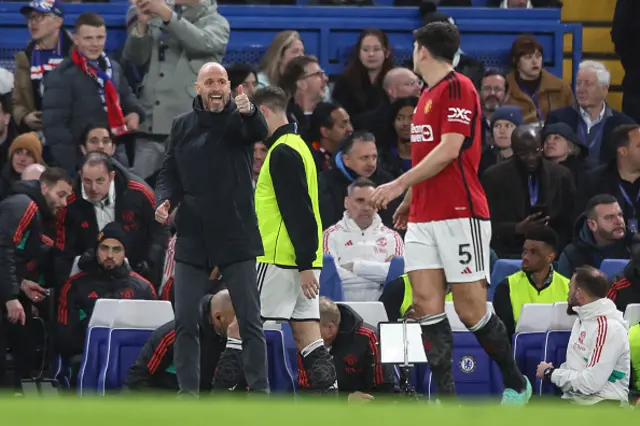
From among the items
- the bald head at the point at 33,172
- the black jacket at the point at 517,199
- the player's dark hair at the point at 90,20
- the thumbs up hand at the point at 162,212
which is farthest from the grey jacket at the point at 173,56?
the thumbs up hand at the point at 162,212

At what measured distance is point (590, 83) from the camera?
13.2m

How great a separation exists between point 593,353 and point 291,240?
2257 mm

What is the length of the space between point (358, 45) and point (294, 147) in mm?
4545

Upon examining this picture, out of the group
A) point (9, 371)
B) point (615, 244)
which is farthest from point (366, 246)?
point (9, 371)

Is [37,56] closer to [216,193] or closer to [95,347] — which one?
[95,347]

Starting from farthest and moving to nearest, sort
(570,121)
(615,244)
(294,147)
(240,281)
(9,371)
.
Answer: (570,121)
(615,244)
(9,371)
(294,147)
(240,281)

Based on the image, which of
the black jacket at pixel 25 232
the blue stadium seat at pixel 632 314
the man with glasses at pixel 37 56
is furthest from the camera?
the man with glasses at pixel 37 56

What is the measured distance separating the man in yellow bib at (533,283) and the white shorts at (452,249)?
3.02 m

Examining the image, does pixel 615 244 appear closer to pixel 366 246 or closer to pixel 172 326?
pixel 366 246

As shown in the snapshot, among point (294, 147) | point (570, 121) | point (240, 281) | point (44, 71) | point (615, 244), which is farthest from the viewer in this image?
point (570, 121)

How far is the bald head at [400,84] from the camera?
42.1ft

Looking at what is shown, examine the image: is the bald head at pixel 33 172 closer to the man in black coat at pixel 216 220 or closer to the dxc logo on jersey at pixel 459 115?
the man in black coat at pixel 216 220

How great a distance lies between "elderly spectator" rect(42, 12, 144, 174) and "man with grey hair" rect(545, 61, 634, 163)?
13.3 feet

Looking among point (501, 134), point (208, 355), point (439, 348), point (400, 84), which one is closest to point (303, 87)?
point (400, 84)
